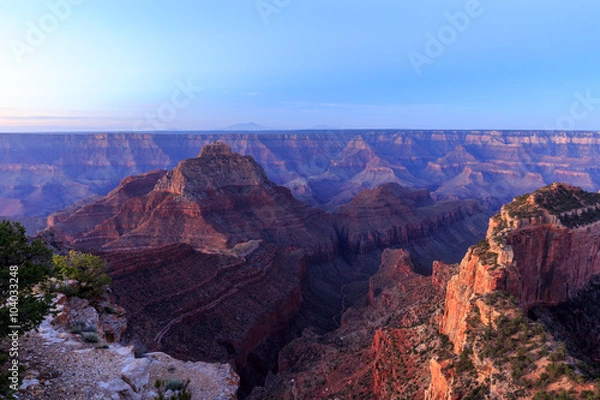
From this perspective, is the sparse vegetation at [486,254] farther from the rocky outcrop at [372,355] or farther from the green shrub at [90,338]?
the green shrub at [90,338]

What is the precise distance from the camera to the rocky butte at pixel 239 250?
4525 centimetres

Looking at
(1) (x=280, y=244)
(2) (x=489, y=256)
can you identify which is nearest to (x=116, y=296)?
(2) (x=489, y=256)

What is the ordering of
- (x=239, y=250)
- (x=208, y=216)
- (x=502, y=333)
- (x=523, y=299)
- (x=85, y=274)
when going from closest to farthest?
(x=502, y=333) → (x=85, y=274) → (x=523, y=299) → (x=239, y=250) → (x=208, y=216)

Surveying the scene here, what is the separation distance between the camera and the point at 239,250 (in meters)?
68.1

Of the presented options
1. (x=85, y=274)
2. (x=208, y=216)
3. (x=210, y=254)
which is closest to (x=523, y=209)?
(x=85, y=274)

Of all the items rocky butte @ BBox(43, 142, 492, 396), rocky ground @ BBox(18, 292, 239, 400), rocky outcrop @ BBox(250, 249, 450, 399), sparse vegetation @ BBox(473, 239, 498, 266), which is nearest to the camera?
rocky ground @ BBox(18, 292, 239, 400)

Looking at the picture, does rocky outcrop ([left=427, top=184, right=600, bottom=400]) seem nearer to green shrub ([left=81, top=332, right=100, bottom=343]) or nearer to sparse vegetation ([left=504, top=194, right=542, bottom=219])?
sparse vegetation ([left=504, top=194, right=542, bottom=219])

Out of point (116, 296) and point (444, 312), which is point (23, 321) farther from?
point (116, 296)

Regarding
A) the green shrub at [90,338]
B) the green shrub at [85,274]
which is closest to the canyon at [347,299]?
the green shrub at [85,274]

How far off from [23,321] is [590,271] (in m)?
37.2

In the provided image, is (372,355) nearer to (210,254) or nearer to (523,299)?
(523,299)

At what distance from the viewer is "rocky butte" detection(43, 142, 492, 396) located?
45250 mm

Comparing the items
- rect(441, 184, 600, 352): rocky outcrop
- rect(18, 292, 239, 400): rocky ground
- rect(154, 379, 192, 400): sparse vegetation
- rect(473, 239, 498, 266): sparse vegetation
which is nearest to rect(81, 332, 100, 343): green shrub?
rect(18, 292, 239, 400): rocky ground

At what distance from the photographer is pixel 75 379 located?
14.4 m
